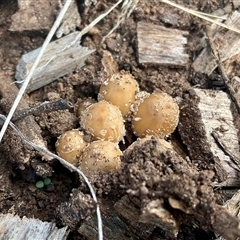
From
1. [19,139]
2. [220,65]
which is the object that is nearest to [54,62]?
[19,139]

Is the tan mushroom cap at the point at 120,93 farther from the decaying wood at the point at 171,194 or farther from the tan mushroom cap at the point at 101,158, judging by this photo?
the decaying wood at the point at 171,194

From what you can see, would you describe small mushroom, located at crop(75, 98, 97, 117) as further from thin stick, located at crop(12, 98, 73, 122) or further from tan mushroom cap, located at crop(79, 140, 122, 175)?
tan mushroom cap, located at crop(79, 140, 122, 175)

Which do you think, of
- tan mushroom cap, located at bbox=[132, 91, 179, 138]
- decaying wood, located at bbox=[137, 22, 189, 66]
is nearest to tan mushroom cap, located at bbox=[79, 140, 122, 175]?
tan mushroom cap, located at bbox=[132, 91, 179, 138]

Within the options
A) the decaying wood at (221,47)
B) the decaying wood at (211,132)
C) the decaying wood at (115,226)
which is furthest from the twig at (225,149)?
the decaying wood at (115,226)

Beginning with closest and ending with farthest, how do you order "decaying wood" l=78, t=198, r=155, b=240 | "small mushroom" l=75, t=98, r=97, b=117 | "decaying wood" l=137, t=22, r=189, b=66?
1. "decaying wood" l=78, t=198, r=155, b=240
2. "small mushroom" l=75, t=98, r=97, b=117
3. "decaying wood" l=137, t=22, r=189, b=66

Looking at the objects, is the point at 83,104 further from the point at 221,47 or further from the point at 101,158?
the point at 221,47
